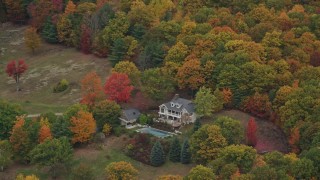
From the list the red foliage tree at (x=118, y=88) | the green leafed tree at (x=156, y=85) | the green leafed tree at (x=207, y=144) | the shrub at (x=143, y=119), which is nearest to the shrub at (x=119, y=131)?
the shrub at (x=143, y=119)

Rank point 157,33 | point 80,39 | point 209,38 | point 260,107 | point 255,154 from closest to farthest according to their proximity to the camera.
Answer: point 255,154
point 260,107
point 209,38
point 157,33
point 80,39

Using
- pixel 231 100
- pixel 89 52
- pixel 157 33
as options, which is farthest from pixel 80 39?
pixel 231 100

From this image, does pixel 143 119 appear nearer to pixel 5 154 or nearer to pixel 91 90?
pixel 91 90

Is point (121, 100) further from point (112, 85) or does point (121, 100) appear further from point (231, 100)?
point (231, 100)

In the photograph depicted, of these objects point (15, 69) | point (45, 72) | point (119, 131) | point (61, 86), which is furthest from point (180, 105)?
point (45, 72)

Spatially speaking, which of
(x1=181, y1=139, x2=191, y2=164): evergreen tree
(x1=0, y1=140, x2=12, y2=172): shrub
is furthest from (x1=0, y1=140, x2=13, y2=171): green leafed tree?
(x1=181, y1=139, x2=191, y2=164): evergreen tree

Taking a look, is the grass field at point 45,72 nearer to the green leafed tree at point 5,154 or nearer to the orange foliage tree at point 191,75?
the green leafed tree at point 5,154

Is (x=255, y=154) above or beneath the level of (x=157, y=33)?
beneath
